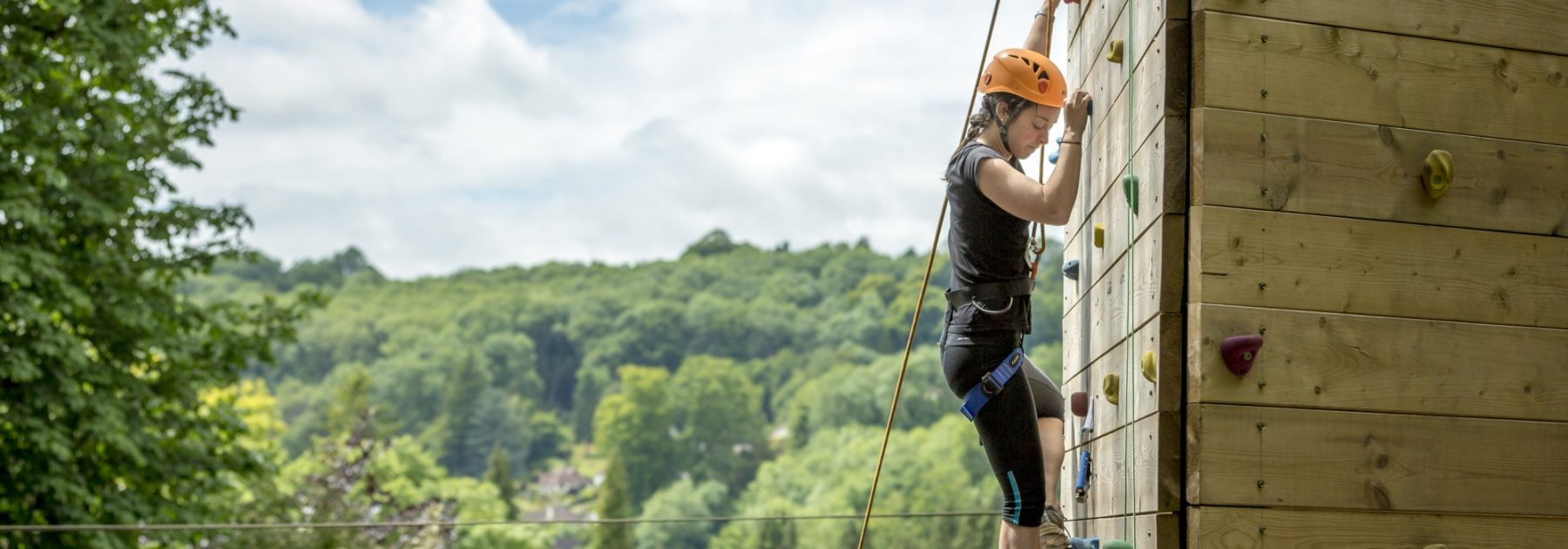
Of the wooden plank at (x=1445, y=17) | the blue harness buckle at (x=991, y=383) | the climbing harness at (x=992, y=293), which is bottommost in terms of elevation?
the blue harness buckle at (x=991, y=383)

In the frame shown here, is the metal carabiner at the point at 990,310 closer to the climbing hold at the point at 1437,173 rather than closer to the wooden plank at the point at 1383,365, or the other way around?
the wooden plank at the point at 1383,365

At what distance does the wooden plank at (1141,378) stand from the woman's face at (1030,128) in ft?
1.89

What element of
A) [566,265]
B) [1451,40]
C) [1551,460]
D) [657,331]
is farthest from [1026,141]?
[566,265]

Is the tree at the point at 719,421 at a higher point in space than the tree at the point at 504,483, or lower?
higher

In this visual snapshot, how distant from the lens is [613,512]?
75.8 meters

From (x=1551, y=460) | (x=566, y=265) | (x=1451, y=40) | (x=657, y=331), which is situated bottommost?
(x=1551, y=460)

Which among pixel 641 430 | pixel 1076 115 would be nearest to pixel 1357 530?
pixel 1076 115

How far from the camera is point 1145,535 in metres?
3.31

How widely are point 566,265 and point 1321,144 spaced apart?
127 m

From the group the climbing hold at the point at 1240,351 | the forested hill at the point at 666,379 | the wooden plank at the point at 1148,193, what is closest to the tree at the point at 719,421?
the forested hill at the point at 666,379

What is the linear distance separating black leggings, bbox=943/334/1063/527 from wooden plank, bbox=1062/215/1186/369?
32 centimetres

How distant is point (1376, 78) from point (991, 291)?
1.06 m

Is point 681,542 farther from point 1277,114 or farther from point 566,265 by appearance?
point 1277,114

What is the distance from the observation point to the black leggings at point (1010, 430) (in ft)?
11.8
